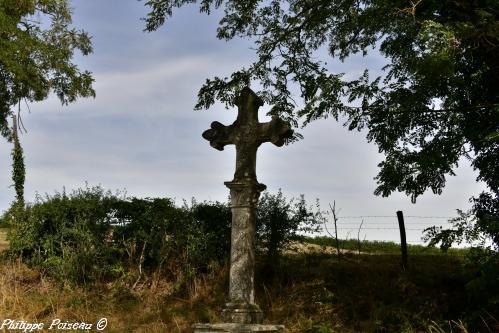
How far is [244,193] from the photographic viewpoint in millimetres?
6906

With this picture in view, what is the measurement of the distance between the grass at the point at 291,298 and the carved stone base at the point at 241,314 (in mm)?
3129

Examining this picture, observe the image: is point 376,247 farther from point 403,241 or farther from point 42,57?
point 42,57

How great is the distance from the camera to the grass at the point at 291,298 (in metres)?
9.91

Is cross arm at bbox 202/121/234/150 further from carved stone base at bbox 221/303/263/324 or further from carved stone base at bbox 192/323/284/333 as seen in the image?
carved stone base at bbox 192/323/284/333

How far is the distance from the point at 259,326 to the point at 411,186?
4643 millimetres

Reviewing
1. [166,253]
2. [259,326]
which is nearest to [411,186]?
[259,326]

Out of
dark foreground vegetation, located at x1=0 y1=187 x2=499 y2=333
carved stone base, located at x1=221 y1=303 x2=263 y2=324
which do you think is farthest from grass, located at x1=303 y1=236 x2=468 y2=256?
carved stone base, located at x1=221 y1=303 x2=263 y2=324

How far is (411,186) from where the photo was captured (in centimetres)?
958

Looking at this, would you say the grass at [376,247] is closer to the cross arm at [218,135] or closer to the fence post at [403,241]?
the fence post at [403,241]

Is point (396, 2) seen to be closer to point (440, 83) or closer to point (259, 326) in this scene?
point (440, 83)

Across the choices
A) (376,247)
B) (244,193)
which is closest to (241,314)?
(244,193)

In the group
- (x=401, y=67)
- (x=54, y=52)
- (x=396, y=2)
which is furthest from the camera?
(x=54, y=52)

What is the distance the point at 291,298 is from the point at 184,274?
272 centimetres

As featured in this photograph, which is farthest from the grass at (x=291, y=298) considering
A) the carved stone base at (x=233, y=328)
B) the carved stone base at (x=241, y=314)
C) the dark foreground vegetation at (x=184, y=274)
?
the carved stone base at (x=233, y=328)
